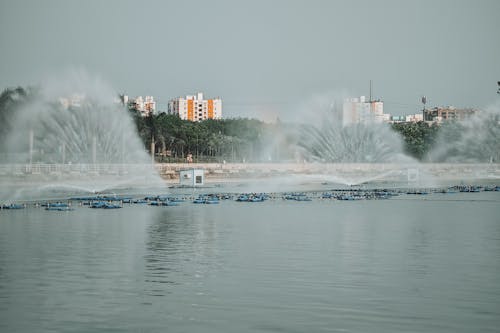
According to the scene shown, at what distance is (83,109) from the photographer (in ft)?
430

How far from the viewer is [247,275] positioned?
41.7 m

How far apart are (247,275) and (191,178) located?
104507 mm

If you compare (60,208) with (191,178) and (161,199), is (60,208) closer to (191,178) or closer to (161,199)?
(161,199)

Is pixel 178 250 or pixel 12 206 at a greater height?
pixel 12 206

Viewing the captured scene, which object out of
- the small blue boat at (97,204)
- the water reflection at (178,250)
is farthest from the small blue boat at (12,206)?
the water reflection at (178,250)

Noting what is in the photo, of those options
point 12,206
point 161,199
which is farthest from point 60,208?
point 161,199

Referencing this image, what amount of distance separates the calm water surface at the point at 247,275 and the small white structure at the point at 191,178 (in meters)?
67.4

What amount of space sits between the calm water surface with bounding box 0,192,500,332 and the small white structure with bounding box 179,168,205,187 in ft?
221

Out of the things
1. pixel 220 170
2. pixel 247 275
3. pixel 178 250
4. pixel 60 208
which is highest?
pixel 220 170

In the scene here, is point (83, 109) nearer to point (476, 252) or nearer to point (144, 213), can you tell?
point (144, 213)

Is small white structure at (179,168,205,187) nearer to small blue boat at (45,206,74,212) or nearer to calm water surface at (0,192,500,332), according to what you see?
small blue boat at (45,206,74,212)

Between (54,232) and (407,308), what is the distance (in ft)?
123

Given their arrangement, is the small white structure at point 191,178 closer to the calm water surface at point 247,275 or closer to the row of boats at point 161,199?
the row of boats at point 161,199

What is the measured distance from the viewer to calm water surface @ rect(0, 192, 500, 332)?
31.3 m
